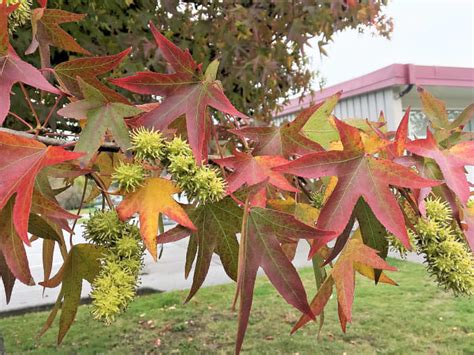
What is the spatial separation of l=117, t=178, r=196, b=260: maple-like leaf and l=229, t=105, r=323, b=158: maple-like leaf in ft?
0.58

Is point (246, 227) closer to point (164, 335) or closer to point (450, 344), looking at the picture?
point (450, 344)

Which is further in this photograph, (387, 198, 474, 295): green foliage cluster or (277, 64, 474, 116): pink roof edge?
(277, 64, 474, 116): pink roof edge

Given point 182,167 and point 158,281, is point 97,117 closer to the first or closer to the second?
point 182,167

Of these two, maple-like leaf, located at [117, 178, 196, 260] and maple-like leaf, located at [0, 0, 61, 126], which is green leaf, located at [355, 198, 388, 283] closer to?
maple-like leaf, located at [117, 178, 196, 260]

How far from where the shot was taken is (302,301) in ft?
1.81

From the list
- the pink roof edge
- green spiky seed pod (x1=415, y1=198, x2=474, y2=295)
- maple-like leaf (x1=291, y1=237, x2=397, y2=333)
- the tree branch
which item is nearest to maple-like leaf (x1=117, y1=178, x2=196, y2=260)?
the tree branch

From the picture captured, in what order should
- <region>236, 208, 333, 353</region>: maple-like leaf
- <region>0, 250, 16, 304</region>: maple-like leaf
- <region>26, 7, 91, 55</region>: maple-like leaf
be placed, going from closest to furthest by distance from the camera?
1. <region>236, 208, 333, 353</region>: maple-like leaf
2. <region>0, 250, 16, 304</region>: maple-like leaf
3. <region>26, 7, 91, 55</region>: maple-like leaf

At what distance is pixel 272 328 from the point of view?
11.8 ft

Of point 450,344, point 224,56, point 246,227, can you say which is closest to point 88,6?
point 224,56

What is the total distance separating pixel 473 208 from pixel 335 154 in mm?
265

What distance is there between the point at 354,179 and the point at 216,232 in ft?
0.62

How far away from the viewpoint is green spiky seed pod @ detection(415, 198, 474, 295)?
61cm

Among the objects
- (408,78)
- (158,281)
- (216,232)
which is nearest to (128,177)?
(216,232)

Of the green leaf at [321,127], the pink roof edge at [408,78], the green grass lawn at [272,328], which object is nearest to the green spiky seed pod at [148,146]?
the green leaf at [321,127]
